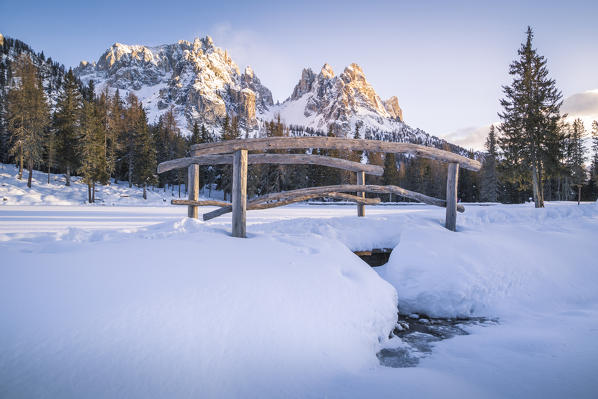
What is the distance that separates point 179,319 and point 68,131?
42328 millimetres

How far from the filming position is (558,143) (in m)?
20.8

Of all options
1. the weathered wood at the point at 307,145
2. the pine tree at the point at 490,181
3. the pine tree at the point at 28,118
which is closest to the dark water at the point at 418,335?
the weathered wood at the point at 307,145

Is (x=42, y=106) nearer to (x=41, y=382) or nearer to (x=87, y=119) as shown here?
(x=87, y=119)

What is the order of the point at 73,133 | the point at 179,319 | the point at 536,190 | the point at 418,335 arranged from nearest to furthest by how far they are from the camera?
1. the point at 179,319
2. the point at 418,335
3. the point at 536,190
4. the point at 73,133

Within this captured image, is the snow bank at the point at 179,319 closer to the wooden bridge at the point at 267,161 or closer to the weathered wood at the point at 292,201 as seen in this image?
the wooden bridge at the point at 267,161

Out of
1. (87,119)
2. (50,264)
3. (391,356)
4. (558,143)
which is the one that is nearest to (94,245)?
(50,264)

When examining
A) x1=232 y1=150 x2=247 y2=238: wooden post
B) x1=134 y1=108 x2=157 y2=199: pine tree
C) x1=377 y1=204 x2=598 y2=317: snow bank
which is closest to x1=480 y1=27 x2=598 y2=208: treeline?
x1=377 y1=204 x2=598 y2=317: snow bank

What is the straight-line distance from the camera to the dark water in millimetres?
3002

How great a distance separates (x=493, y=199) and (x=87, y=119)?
201ft

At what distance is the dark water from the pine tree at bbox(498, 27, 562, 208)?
73.3ft

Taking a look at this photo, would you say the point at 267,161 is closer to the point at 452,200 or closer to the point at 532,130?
the point at 452,200

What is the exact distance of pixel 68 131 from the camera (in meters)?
32.6

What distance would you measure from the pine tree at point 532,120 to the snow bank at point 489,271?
19191 mm

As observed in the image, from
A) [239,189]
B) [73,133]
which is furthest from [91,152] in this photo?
[239,189]
